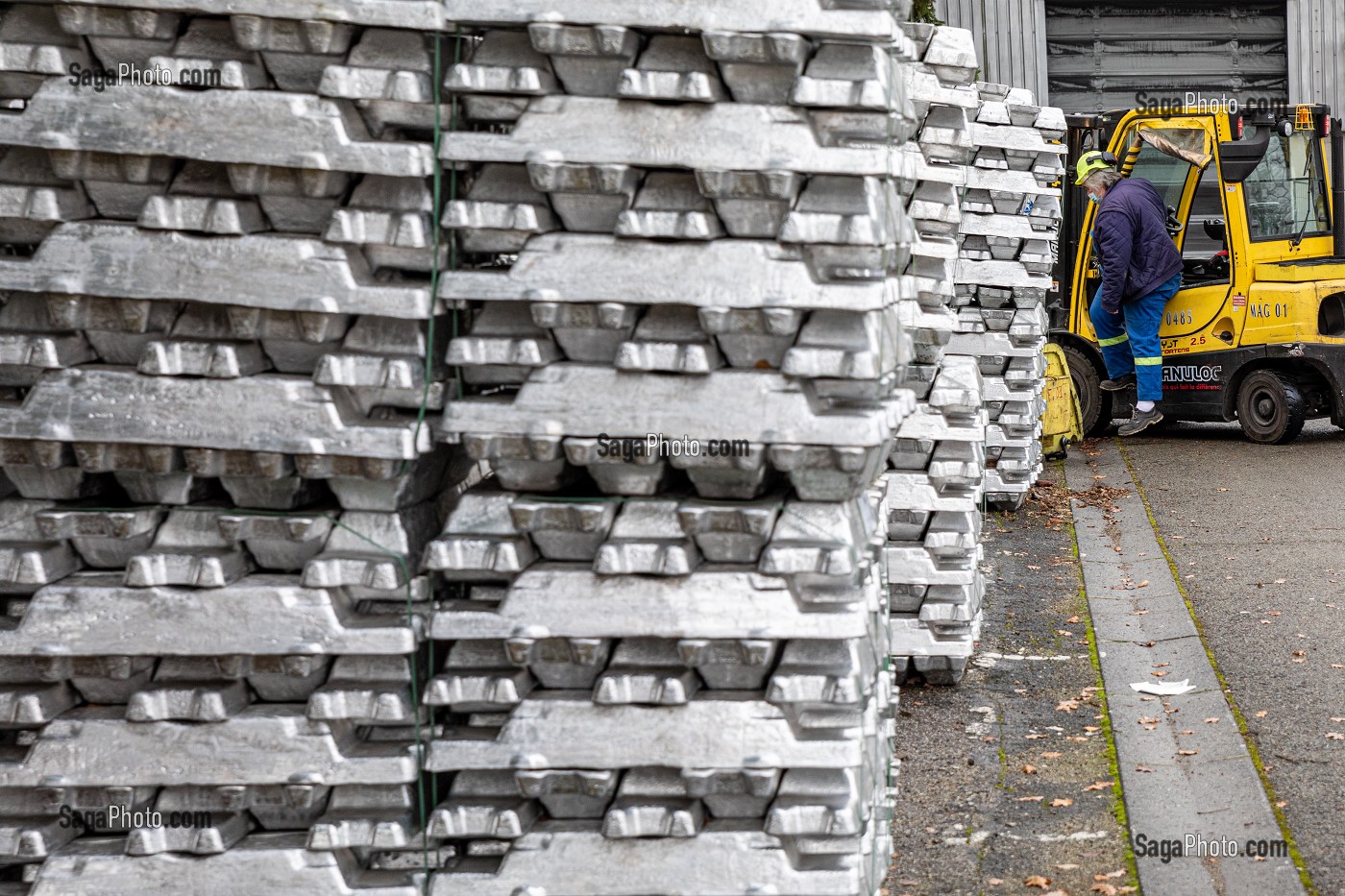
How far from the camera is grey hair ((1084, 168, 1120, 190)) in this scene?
44.5ft

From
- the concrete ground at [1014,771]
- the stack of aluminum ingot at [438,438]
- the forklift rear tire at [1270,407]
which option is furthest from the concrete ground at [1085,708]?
the forklift rear tire at [1270,407]

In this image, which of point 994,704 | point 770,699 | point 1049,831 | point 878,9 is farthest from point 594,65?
point 994,704

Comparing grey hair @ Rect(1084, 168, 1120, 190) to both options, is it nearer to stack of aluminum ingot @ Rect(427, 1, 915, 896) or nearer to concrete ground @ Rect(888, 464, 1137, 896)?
concrete ground @ Rect(888, 464, 1137, 896)

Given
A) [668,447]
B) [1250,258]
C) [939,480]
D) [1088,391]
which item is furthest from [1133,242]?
[668,447]

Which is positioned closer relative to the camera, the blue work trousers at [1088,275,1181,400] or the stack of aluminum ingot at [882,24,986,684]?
the stack of aluminum ingot at [882,24,986,684]

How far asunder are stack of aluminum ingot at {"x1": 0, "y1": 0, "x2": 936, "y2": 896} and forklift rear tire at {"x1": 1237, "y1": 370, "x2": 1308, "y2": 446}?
11.4 meters

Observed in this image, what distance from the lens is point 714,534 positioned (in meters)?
3.49

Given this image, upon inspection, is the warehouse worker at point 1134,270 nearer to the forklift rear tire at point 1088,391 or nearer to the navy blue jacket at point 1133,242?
the navy blue jacket at point 1133,242

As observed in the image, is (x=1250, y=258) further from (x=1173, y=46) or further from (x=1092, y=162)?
(x=1173, y=46)

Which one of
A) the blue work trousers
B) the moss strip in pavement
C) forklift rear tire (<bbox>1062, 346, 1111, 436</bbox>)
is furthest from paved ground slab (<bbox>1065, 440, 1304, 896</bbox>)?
forklift rear tire (<bbox>1062, 346, 1111, 436</bbox>)

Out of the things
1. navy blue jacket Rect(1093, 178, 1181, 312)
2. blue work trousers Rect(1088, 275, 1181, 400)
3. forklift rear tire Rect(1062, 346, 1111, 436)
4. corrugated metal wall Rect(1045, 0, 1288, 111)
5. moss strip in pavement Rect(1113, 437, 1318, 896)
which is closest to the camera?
moss strip in pavement Rect(1113, 437, 1318, 896)

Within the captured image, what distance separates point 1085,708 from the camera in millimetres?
6766

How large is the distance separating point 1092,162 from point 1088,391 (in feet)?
7.61

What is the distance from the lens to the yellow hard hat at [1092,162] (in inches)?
534
